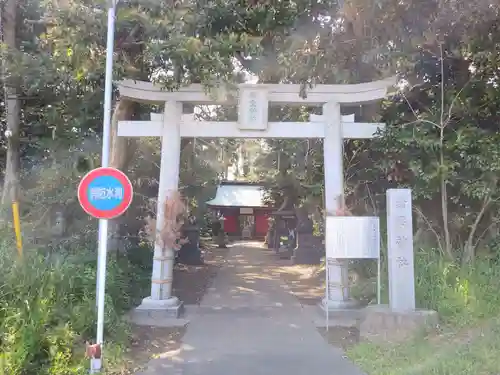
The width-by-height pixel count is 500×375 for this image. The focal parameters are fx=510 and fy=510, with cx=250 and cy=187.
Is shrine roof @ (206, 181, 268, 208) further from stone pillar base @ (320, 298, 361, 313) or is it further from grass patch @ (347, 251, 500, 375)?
grass patch @ (347, 251, 500, 375)

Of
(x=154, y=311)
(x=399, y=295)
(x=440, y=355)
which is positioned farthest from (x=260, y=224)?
(x=440, y=355)

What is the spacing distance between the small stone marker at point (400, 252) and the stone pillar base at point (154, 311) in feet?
12.1

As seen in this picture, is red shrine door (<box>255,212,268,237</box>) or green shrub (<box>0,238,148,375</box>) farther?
red shrine door (<box>255,212,268,237</box>)

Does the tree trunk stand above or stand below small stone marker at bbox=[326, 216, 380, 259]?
above

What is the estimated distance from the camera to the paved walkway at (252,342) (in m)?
6.07

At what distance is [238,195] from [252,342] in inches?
1091

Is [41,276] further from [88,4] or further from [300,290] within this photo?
[300,290]

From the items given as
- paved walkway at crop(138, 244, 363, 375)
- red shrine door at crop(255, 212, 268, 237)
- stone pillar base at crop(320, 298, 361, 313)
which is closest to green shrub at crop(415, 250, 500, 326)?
stone pillar base at crop(320, 298, 361, 313)

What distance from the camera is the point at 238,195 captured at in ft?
115

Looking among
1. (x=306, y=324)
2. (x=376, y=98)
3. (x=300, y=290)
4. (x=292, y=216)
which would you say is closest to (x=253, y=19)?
(x=376, y=98)

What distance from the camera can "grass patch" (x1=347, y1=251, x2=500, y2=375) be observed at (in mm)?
5742

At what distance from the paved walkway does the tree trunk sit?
4641 mm

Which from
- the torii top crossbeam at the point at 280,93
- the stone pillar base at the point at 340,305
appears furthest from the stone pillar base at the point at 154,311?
the torii top crossbeam at the point at 280,93

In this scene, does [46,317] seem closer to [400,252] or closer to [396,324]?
[396,324]
